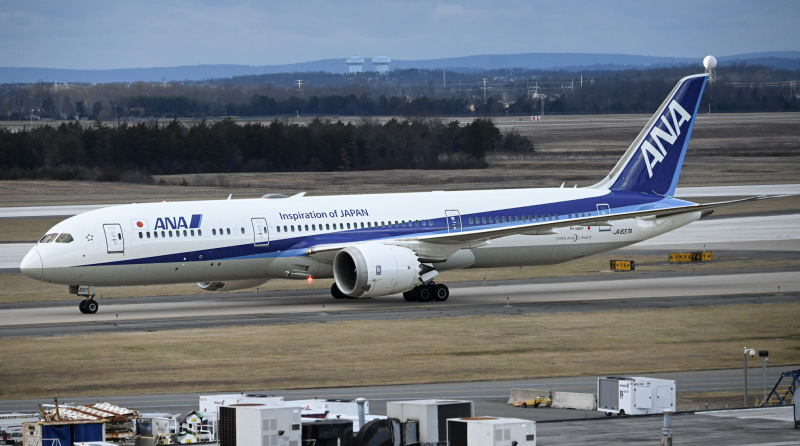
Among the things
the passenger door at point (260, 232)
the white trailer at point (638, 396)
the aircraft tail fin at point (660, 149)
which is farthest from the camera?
the aircraft tail fin at point (660, 149)

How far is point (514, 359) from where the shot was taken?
1544 inches

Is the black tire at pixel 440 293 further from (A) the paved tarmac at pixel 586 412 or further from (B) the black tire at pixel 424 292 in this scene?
(A) the paved tarmac at pixel 586 412

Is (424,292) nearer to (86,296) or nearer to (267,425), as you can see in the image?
(86,296)

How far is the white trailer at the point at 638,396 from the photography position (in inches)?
1193

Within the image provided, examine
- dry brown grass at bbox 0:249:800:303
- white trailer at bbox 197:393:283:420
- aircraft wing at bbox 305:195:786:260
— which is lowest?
dry brown grass at bbox 0:249:800:303

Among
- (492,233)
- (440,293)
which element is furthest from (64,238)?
(492,233)

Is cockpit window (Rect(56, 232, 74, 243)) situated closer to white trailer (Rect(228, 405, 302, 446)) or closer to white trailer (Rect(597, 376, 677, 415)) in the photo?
white trailer (Rect(597, 376, 677, 415))

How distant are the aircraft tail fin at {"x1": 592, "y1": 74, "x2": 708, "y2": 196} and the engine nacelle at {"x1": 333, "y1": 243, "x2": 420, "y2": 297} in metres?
12.6

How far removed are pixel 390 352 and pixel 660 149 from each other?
76.3ft

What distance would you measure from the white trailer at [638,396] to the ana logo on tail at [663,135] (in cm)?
2909

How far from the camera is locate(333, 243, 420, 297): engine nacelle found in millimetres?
49938

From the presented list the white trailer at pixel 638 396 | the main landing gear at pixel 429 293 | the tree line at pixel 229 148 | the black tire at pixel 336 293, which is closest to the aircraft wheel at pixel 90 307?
the black tire at pixel 336 293

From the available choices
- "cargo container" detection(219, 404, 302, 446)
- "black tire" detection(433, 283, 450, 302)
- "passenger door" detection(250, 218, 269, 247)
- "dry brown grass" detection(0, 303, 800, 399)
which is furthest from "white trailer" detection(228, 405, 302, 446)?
"black tire" detection(433, 283, 450, 302)

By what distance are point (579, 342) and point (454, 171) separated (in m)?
83.6
